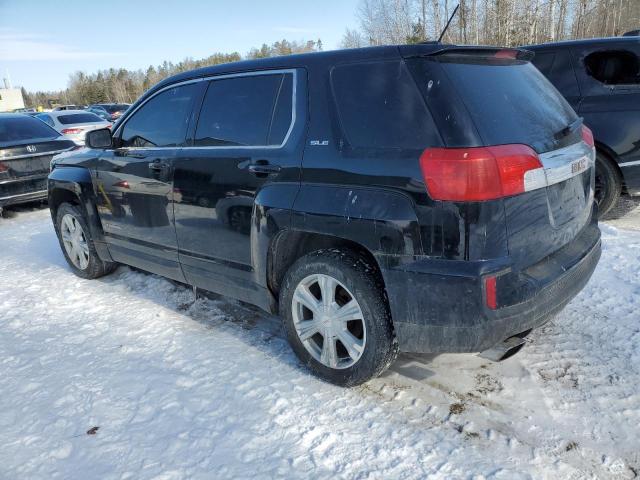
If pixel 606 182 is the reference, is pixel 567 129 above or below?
above

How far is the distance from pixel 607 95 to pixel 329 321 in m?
4.18

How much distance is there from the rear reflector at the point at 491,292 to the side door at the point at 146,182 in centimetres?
237

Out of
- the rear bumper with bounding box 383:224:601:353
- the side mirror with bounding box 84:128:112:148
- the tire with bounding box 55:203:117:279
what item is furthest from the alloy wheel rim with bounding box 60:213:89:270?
the rear bumper with bounding box 383:224:601:353

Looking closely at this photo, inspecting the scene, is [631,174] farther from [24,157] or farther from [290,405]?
[24,157]

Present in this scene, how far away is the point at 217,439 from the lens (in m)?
2.50

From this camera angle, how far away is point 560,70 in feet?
17.7

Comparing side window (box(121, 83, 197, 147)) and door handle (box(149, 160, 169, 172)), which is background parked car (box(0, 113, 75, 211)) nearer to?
side window (box(121, 83, 197, 147))

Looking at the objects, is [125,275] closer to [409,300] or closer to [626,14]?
[409,300]

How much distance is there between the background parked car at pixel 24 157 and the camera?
768 centimetres

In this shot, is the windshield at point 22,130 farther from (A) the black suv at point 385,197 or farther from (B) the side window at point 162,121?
(A) the black suv at point 385,197

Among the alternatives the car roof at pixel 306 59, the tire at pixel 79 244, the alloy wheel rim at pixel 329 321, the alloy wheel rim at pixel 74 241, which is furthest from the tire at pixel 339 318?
the alloy wheel rim at pixel 74 241

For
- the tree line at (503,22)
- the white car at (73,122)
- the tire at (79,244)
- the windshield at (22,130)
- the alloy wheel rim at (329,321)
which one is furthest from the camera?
the tree line at (503,22)

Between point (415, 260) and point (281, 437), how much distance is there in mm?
1098

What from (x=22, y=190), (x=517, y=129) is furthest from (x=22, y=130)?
(x=517, y=129)
